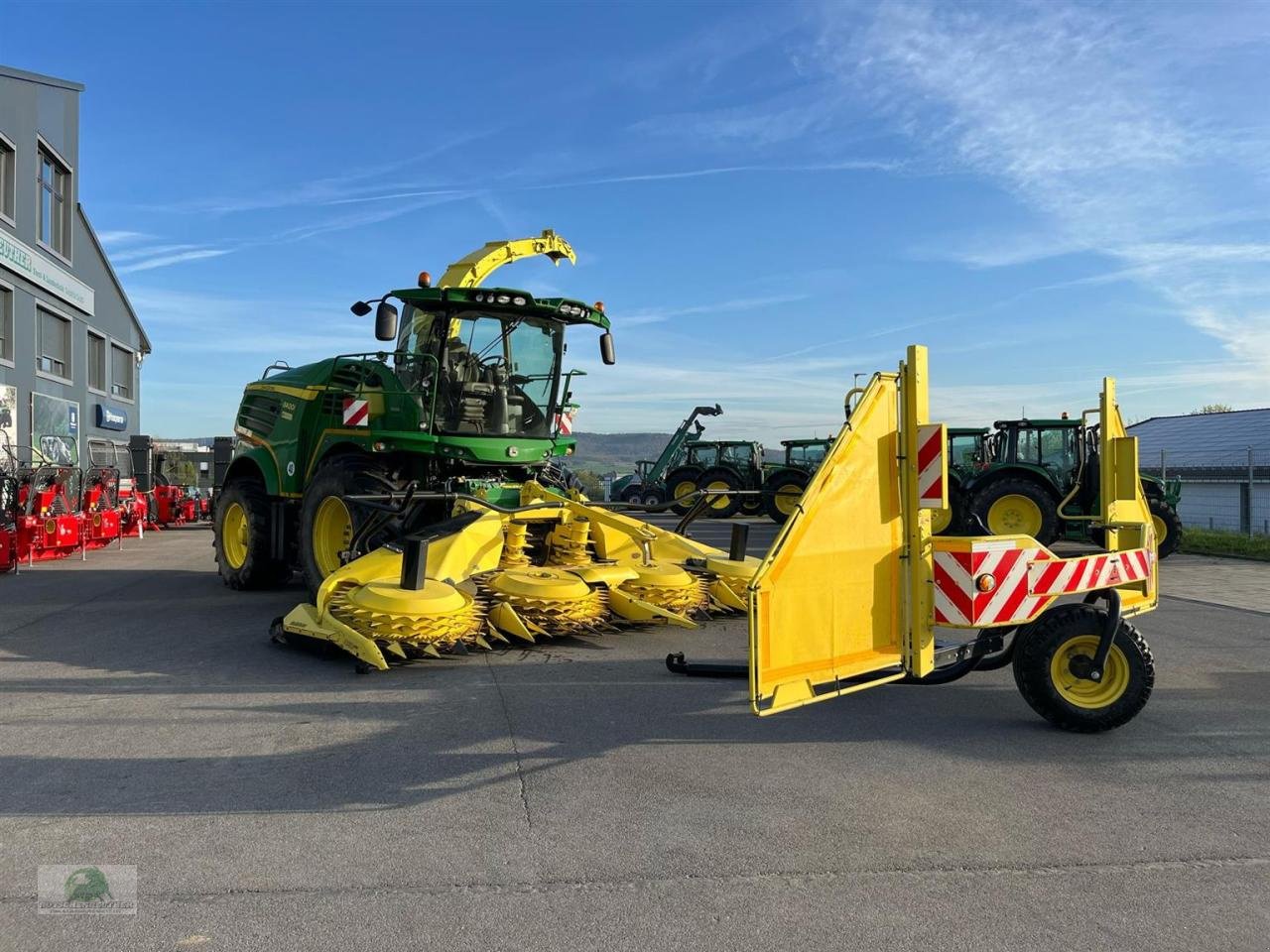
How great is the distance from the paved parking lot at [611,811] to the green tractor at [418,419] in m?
2.65

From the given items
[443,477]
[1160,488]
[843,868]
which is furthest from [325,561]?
[1160,488]

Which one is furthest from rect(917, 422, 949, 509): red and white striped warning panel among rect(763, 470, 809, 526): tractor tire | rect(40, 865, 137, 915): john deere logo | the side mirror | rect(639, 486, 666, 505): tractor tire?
rect(639, 486, 666, 505): tractor tire

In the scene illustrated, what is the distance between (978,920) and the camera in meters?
2.81

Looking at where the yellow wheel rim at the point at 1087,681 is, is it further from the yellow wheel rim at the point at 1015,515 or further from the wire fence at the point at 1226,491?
the wire fence at the point at 1226,491

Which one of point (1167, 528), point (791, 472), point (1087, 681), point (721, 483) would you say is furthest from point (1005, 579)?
point (721, 483)

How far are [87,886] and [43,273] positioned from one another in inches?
970

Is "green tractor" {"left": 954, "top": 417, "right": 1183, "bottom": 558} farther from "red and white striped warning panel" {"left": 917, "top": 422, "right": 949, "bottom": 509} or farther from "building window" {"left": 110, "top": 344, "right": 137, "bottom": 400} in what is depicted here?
"building window" {"left": 110, "top": 344, "right": 137, "bottom": 400}

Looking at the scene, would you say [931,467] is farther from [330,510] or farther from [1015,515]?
[1015,515]

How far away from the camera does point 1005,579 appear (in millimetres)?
4605

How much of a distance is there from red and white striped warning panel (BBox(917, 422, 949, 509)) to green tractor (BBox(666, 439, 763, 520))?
65.4 feet

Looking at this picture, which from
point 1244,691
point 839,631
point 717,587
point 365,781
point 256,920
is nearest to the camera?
point 256,920

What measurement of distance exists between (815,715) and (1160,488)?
13358mm

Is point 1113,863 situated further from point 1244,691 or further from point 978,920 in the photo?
point 1244,691

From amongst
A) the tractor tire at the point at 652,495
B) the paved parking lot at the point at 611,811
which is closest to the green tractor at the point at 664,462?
the tractor tire at the point at 652,495
